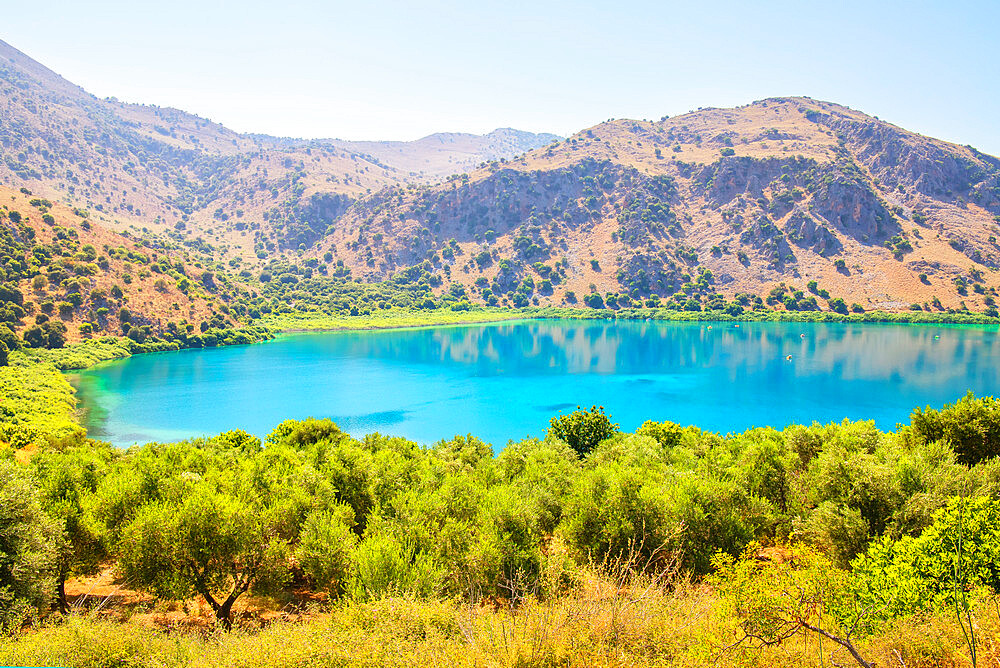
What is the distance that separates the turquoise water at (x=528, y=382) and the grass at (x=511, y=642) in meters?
42.2

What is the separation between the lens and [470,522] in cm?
1875

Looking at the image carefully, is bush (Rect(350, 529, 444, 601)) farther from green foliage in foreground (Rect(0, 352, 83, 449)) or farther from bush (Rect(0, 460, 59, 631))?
green foliage in foreground (Rect(0, 352, 83, 449))

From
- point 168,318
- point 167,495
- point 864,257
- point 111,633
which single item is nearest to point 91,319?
point 168,318

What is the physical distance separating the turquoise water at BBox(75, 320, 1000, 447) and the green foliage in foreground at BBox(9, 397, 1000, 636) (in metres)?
32.7

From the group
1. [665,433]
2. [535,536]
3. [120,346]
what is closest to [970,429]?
[665,433]

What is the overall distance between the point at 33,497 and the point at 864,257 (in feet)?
720

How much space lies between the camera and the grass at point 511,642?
34.3 ft

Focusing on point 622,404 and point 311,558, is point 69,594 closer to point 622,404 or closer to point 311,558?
point 311,558

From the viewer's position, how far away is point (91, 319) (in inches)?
4154

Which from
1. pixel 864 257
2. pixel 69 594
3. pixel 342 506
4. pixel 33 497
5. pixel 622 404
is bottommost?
pixel 622 404

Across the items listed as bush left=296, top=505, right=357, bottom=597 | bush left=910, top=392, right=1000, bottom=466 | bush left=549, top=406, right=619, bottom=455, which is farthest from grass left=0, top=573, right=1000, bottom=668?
bush left=549, top=406, right=619, bottom=455

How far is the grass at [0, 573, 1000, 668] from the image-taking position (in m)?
10.5

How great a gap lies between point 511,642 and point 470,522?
807 cm

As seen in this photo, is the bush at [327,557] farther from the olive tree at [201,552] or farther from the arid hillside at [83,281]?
the arid hillside at [83,281]
